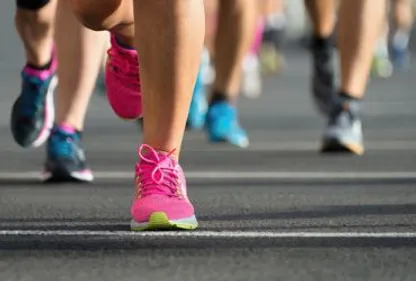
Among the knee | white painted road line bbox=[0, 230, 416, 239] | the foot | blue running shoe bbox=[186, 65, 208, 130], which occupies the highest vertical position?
the knee

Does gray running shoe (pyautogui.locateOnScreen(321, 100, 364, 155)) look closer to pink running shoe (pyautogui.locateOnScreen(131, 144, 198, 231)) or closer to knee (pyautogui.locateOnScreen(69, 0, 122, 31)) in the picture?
knee (pyautogui.locateOnScreen(69, 0, 122, 31))

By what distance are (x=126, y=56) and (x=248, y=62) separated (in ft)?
34.4

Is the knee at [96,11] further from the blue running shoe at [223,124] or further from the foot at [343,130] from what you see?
the blue running shoe at [223,124]

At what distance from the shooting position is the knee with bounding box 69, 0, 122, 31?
457 centimetres

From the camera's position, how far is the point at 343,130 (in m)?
7.07

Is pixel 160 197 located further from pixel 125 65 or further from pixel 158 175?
pixel 125 65

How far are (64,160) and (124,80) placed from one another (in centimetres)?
86

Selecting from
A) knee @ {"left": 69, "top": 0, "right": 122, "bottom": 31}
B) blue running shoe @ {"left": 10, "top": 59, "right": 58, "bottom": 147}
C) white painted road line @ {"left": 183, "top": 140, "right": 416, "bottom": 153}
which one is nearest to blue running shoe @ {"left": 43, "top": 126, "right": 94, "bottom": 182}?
blue running shoe @ {"left": 10, "top": 59, "right": 58, "bottom": 147}

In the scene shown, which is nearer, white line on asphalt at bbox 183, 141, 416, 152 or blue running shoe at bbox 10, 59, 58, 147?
blue running shoe at bbox 10, 59, 58, 147

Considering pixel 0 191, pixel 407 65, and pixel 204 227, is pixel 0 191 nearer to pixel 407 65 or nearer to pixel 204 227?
pixel 204 227

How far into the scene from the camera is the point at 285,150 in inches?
298

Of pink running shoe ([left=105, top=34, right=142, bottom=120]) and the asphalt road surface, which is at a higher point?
pink running shoe ([left=105, top=34, right=142, bottom=120])

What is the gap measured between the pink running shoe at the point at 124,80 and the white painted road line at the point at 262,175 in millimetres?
1017

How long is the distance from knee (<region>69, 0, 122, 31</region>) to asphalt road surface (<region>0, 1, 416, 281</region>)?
0.55 metres
